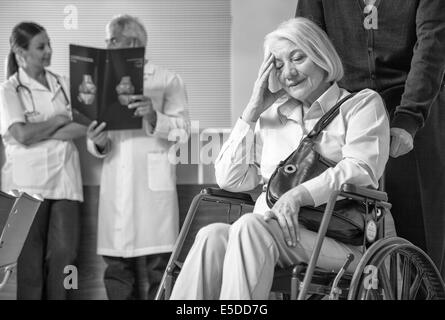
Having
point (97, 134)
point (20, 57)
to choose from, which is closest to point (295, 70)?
point (97, 134)

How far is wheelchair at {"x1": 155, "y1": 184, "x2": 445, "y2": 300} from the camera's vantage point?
2.07 meters

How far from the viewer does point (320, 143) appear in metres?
2.42

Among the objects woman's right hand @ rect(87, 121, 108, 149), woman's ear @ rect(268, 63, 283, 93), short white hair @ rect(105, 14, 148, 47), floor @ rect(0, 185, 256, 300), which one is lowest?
floor @ rect(0, 185, 256, 300)

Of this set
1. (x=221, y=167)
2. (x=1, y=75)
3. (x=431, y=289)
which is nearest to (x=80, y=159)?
(x=1, y=75)

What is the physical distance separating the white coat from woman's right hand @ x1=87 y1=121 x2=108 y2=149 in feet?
0.19

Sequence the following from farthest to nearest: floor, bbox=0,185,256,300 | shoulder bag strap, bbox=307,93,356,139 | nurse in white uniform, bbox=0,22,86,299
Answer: floor, bbox=0,185,256,300, nurse in white uniform, bbox=0,22,86,299, shoulder bag strap, bbox=307,93,356,139

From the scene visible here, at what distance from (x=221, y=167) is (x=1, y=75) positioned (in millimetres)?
2404

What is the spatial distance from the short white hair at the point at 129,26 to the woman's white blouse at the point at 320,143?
1.69 metres

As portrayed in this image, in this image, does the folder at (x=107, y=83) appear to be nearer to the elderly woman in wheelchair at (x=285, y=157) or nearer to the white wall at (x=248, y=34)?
the white wall at (x=248, y=34)

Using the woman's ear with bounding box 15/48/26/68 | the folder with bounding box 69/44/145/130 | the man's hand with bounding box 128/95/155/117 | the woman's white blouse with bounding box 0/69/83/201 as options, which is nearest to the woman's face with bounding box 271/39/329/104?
the folder with bounding box 69/44/145/130

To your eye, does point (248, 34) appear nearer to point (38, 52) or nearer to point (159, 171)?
point (159, 171)

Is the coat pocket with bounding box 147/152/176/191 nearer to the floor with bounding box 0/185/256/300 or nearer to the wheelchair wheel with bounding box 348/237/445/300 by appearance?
the floor with bounding box 0/185/256/300

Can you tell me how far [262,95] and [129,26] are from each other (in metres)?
1.81

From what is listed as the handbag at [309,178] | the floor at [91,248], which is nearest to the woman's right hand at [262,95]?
the handbag at [309,178]
